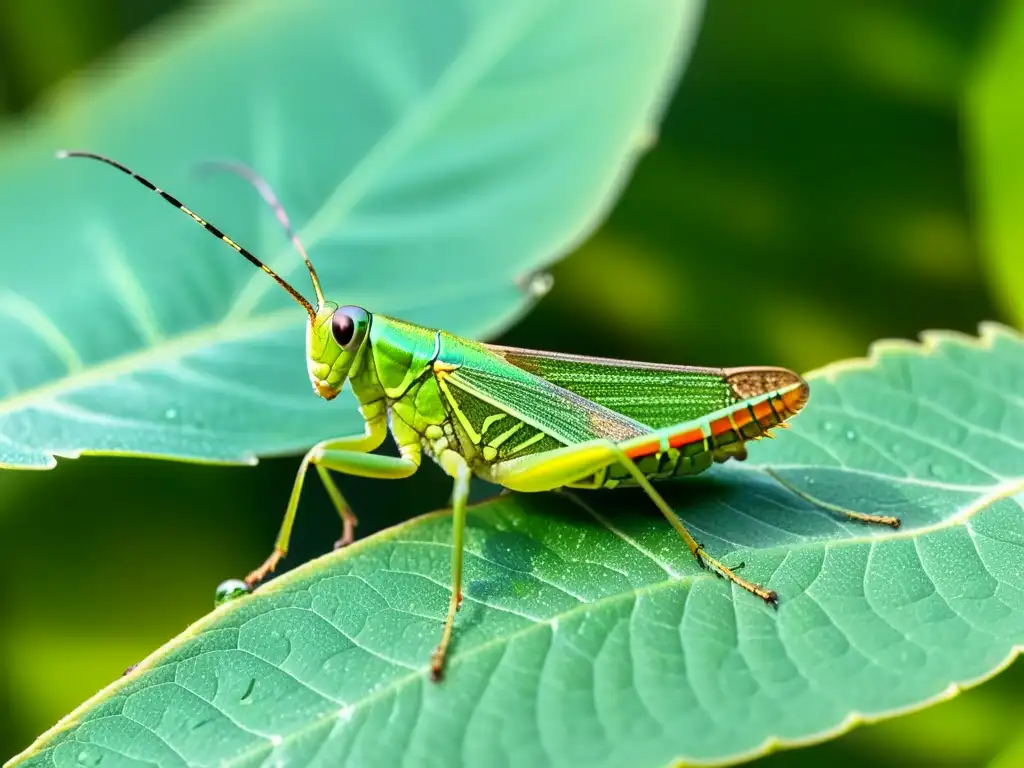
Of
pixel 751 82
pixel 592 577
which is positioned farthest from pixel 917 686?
pixel 751 82

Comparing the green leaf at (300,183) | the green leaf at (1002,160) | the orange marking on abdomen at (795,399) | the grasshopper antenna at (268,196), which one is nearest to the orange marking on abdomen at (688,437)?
the orange marking on abdomen at (795,399)

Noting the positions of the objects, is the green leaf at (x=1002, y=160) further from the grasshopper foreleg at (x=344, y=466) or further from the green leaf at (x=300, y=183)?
the grasshopper foreleg at (x=344, y=466)

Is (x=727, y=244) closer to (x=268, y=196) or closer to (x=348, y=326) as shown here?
(x=348, y=326)

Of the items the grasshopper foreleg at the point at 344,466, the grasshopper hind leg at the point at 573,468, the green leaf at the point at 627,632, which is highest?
the grasshopper foreleg at the point at 344,466

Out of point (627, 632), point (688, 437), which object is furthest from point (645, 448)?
point (627, 632)

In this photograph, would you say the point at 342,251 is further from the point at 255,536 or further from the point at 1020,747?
the point at 1020,747

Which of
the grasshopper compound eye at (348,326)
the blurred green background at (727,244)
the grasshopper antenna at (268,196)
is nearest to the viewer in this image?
the grasshopper compound eye at (348,326)
